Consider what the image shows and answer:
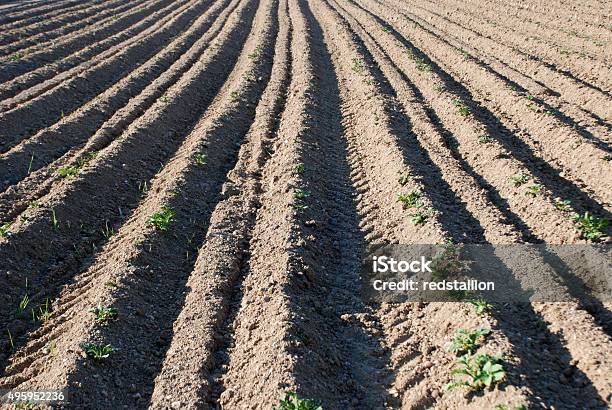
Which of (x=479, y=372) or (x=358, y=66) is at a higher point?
(x=358, y=66)

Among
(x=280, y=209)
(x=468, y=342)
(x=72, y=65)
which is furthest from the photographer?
(x=72, y=65)

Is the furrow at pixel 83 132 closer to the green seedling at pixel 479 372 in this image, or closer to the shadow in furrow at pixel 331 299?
the shadow in furrow at pixel 331 299

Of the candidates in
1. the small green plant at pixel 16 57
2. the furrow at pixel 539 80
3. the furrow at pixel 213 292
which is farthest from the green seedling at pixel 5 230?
the small green plant at pixel 16 57

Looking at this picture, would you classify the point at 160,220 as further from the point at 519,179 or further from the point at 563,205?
the point at 563,205

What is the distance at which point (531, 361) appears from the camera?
16.8ft

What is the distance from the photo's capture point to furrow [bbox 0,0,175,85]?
16234mm

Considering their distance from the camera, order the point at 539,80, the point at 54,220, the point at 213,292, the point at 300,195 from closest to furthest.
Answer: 1. the point at 213,292
2. the point at 54,220
3. the point at 300,195
4. the point at 539,80

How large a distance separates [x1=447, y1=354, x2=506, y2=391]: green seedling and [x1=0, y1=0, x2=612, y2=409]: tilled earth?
0.10 meters

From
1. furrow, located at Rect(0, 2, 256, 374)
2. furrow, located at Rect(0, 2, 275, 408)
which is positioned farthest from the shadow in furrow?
furrow, located at Rect(0, 2, 256, 374)

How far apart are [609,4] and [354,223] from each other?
75.0ft

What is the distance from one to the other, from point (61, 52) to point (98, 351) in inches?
627

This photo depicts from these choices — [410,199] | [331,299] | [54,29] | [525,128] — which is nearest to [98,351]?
[331,299]

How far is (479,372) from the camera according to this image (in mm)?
4828

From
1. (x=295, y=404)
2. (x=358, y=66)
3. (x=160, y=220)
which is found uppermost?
(x=358, y=66)
